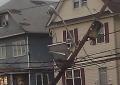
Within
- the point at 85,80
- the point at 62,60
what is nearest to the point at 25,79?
the point at 85,80

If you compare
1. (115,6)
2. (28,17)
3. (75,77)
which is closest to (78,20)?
(115,6)

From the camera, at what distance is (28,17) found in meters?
47.7

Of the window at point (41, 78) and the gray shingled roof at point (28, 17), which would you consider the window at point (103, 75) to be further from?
the gray shingled roof at point (28, 17)

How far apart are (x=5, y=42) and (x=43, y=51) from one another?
4.30 m

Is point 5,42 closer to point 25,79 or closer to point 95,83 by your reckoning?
point 25,79

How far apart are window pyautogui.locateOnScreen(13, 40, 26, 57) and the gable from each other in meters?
5.65

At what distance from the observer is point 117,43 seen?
3559 cm

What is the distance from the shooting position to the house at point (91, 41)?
35.2 metres

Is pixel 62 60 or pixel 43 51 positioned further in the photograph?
pixel 43 51

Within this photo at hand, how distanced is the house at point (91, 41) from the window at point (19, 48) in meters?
4.91

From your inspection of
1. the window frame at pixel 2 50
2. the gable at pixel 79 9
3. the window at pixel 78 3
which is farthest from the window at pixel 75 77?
the window frame at pixel 2 50

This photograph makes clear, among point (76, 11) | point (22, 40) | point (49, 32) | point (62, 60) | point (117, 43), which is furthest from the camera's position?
point (22, 40)

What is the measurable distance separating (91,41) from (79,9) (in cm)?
564

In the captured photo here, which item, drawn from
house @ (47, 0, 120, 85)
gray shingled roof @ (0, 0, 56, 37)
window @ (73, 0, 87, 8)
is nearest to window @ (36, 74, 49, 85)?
gray shingled roof @ (0, 0, 56, 37)
